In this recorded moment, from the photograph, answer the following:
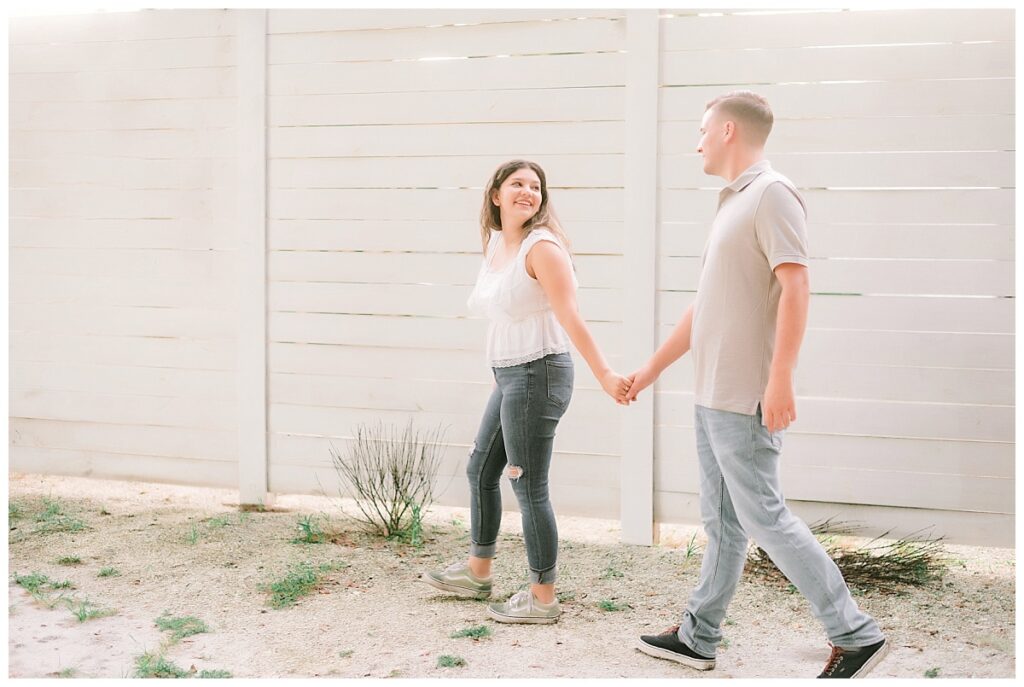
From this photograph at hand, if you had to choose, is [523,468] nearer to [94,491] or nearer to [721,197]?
[721,197]

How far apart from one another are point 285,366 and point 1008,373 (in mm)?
3100

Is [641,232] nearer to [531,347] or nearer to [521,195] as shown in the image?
[521,195]

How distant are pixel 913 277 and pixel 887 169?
1.44 feet

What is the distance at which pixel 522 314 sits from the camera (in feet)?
10.5

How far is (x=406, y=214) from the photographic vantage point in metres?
4.51

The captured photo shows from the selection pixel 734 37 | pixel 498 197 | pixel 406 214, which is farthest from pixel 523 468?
pixel 734 37

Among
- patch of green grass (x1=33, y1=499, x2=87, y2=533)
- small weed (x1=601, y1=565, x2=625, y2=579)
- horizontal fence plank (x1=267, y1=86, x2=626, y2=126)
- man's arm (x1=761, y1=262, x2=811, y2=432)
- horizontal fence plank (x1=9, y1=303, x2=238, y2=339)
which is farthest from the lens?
horizontal fence plank (x1=9, y1=303, x2=238, y2=339)

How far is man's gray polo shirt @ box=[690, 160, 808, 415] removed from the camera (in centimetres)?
269

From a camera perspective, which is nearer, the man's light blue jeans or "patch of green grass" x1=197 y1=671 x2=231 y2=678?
the man's light blue jeans

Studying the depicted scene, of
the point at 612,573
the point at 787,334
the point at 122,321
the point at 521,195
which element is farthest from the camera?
the point at 122,321

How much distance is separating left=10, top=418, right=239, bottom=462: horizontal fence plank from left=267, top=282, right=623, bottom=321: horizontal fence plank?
745 mm

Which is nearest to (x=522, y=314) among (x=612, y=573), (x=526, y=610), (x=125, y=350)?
(x=526, y=610)

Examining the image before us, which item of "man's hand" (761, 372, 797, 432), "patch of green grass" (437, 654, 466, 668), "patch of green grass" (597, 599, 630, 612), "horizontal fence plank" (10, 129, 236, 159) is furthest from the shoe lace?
"horizontal fence plank" (10, 129, 236, 159)

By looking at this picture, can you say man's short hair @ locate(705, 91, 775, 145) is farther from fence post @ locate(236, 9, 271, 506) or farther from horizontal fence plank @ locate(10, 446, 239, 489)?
horizontal fence plank @ locate(10, 446, 239, 489)
